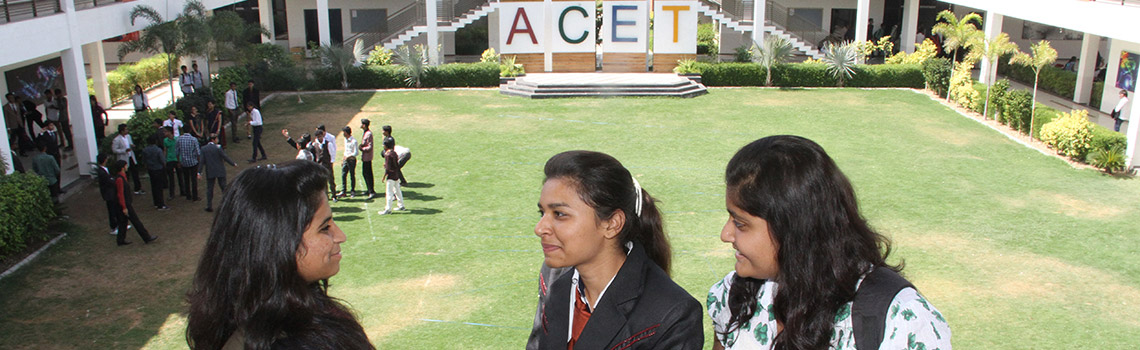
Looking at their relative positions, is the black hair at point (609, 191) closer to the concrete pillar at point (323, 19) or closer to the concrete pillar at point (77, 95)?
the concrete pillar at point (77, 95)

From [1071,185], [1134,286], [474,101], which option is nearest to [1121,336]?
[1134,286]

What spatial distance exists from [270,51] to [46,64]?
6.66 metres

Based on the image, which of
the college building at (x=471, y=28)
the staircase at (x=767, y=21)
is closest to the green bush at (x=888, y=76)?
the college building at (x=471, y=28)

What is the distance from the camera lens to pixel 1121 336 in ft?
29.1

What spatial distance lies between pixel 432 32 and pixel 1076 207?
1968cm

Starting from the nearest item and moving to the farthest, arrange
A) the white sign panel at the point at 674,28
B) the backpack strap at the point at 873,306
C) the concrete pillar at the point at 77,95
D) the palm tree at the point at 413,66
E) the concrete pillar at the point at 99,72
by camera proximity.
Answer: the backpack strap at the point at 873,306 → the concrete pillar at the point at 77,95 → the concrete pillar at the point at 99,72 → the palm tree at the point at 413,66 → the white sign panel at the point at 674,28

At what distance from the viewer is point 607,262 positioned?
3.58m

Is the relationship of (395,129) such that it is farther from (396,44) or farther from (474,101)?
(396,44)

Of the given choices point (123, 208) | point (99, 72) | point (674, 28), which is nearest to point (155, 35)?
point (99, 72)

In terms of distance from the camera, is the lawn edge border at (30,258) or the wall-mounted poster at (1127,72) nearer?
the lawn edge border at (30,258)

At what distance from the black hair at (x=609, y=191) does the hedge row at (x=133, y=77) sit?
67.9 feet

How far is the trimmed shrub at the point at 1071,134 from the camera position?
655 inches

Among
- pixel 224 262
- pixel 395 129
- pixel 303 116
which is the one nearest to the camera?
pixel 224 262

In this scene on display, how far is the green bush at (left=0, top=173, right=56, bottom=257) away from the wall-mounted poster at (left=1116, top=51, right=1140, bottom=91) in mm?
22546
